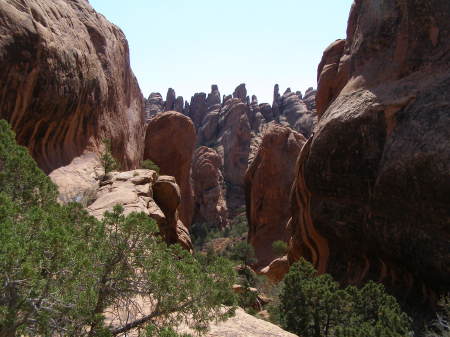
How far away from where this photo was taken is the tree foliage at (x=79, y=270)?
489cm

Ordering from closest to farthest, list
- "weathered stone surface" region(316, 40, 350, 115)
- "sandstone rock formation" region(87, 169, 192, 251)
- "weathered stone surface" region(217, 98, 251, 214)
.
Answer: "sandstone rock formation" region(87, 169, 192, 251) → "weathered stone surface" region(316, 40, 350, 115) → "weathered stone surface" region(217, 98, 251, 214)

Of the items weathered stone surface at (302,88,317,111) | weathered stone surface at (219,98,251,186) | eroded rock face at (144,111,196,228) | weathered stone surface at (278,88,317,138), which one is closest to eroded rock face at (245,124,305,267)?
eroded rock face at (144,111,196,228)

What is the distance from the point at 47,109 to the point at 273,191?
24.1m

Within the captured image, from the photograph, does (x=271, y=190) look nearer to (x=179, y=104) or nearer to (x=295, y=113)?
(x=295, y=113)

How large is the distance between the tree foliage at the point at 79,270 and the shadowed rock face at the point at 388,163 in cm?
717

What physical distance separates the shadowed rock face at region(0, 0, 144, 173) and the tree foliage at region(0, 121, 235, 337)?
7444 mm

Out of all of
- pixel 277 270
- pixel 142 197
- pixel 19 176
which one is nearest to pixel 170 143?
pixel 277 270

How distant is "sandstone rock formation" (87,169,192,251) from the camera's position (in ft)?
47.4

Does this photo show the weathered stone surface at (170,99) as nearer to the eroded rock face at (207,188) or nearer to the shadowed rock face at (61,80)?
the eroded rock face at (207,188)

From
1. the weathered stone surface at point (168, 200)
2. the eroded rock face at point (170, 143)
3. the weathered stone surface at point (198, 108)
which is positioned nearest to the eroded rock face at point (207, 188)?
the eroded rock face at point (170, 143)

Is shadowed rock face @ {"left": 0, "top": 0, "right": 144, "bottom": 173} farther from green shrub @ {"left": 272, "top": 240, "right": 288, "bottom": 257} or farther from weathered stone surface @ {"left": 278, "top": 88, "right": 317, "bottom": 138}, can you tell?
weathered stone surface @ {"left": 278, "top": 88, "right": 317, "bottom": 138}

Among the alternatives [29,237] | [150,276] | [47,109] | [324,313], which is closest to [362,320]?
[324,313]

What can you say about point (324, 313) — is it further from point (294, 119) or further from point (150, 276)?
point (294, 119)

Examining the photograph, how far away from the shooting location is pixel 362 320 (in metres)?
11.2
